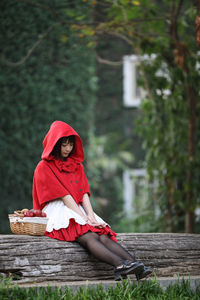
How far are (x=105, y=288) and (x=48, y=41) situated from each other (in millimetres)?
6370

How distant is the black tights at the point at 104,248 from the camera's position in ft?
12.9

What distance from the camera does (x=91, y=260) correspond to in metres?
4.21

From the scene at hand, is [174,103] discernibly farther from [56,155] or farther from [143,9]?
[56,155]

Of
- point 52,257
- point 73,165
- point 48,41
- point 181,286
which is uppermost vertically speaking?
point 48,41

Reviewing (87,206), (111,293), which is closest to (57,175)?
(87,206)

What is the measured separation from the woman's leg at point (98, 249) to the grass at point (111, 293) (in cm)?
19

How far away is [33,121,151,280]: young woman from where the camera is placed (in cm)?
401

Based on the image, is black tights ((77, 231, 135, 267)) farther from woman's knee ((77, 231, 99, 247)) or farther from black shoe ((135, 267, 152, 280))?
black shoe ((135, 267, 152, 280))

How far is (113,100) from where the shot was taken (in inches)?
455

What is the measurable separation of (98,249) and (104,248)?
0.17 ft

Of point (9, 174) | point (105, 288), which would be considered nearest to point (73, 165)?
point (105, 288)

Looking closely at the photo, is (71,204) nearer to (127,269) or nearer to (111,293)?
(127,269)

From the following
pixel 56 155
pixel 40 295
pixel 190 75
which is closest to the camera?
pixel 40 295

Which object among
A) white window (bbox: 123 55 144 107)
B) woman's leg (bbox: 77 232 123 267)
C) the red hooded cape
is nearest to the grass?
woman's leg (bbox: 77 232 123 267)
